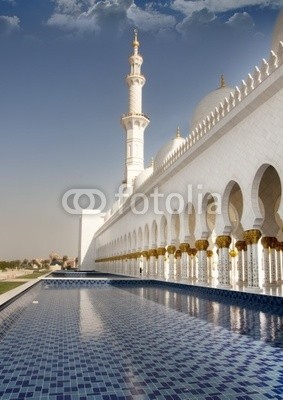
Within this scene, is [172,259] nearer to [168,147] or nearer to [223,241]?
[223,241]

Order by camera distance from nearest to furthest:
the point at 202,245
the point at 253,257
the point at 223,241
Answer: the point at 253,257 → the point at 223,241 → the point at 202,245

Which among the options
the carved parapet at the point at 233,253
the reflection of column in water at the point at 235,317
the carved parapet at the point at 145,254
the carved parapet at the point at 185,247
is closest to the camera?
the reflection of column in water at the point at 235,317

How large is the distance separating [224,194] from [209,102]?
4876mm

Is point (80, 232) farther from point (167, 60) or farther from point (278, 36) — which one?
point (278, 36)

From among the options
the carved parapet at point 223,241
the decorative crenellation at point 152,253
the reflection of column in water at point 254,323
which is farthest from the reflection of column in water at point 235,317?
the decorative crenellation at point 152,253

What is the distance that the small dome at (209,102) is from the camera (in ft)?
40.8

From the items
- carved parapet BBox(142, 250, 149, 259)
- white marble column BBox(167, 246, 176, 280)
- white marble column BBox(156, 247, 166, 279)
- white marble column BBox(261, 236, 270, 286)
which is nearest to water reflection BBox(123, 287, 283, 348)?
white marble column BBox(261, 236, 270, 286)

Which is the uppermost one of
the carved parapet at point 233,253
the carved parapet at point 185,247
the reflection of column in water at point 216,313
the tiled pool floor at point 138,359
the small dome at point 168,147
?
the small dome at point 168,147

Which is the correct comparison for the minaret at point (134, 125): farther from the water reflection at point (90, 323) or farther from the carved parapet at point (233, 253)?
the water reflection at point (90, 323)

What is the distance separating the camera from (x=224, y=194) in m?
8.84

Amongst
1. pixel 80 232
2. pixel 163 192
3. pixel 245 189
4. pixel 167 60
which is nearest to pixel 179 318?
pixel 245 189

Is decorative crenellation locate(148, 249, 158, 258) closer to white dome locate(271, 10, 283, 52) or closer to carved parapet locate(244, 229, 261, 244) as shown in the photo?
carved parapet locate(244, 229, 261, 244)

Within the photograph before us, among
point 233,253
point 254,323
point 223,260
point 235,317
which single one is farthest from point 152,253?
point 254,323

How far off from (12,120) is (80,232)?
2409cm
